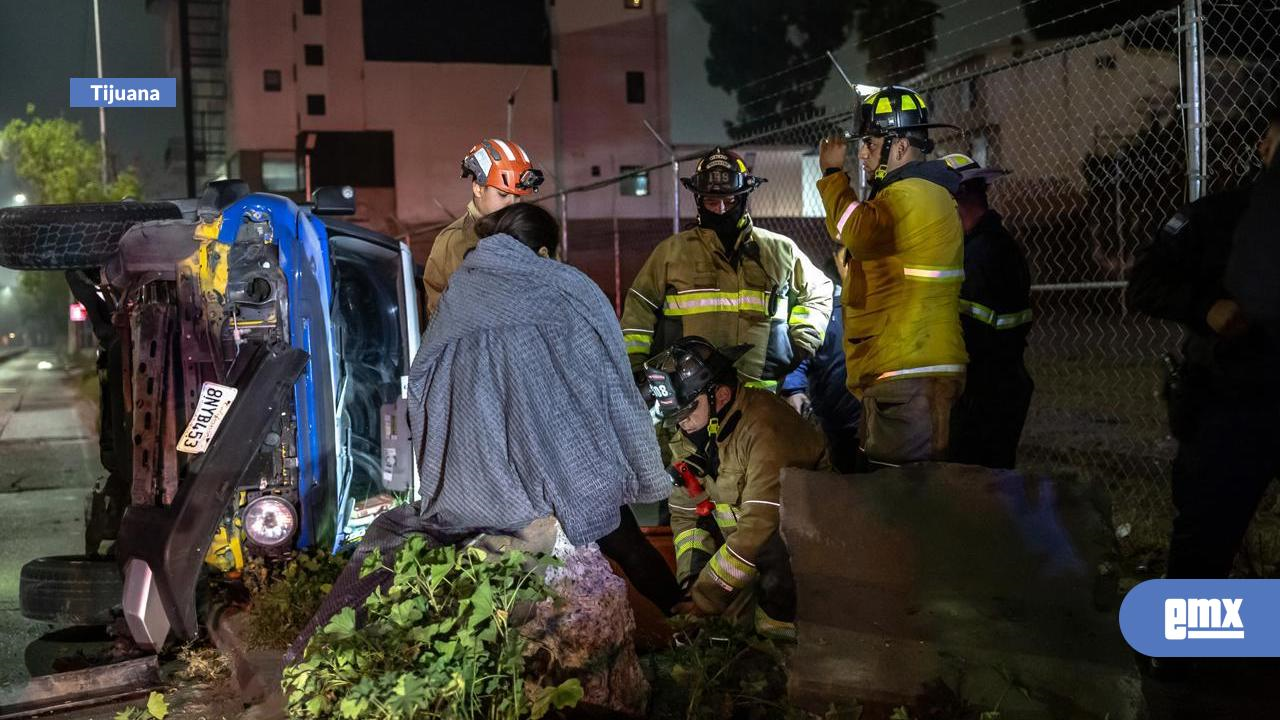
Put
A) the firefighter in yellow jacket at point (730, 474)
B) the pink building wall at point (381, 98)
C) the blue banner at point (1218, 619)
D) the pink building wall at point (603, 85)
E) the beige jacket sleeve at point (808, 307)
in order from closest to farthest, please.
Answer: the blue banner at point (1218, 619)
the firefighter in yellow jacket at point (730, 474)
the beige jacket sleeve at point (808, 307)
the pink building wall at point (381, 98)
the pink building wall at point (603, 85)

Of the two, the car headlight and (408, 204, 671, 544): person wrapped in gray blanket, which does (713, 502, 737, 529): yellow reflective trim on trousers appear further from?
the car headlight

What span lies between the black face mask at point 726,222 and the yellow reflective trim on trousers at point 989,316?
3.60 ft

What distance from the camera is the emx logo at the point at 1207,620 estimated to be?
3.79 m

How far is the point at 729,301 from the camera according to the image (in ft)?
17.5

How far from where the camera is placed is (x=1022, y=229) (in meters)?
14.9

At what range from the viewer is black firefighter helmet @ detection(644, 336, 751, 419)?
457 centimetres

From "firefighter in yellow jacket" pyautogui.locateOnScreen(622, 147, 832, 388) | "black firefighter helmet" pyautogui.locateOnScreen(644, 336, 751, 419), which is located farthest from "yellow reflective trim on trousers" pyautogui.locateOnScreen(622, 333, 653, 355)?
"black firefighter helmet" pyautogui.locateOnScreen(644, 336, 751, 419)

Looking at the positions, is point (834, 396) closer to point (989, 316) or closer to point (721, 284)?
point (721, 284)

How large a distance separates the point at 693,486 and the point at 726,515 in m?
0.19

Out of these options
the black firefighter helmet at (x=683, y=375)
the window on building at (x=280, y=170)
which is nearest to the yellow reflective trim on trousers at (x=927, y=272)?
the black firefighter helmet at (x=683, y=375)

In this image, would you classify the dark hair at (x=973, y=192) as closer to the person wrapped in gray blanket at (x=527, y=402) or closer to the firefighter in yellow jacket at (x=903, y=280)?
the firefighter in yellow jacket at (x=903, y=280)

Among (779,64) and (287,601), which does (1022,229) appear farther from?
(779,64)

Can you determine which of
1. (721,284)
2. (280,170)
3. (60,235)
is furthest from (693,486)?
(280,170)

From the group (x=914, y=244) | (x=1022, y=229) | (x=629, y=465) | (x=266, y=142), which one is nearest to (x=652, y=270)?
(x=914, y=244)
